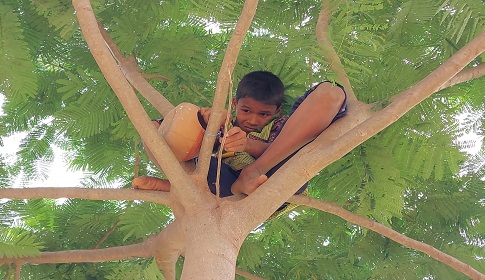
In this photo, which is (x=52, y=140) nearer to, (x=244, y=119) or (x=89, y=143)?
(x=89, y=143)

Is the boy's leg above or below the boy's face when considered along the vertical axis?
below

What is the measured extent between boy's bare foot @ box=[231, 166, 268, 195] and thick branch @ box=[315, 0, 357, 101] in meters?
0.46

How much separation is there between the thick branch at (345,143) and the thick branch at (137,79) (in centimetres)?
60

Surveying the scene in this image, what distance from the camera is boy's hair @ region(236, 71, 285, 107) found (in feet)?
8.47

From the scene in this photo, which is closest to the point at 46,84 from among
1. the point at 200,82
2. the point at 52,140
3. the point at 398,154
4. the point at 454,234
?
the point at 52,140

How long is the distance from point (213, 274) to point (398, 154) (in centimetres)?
110

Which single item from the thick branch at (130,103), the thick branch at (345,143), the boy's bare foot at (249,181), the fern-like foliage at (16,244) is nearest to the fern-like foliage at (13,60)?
the fern-like foliage at (16,244)

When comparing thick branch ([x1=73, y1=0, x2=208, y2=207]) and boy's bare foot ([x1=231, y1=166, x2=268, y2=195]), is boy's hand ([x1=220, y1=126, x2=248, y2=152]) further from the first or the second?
thick branch ([x1=73, y1=0, x2=208, y2=207])

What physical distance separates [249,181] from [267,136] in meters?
0.50

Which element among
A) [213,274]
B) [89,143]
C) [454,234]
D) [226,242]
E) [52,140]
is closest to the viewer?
[213,274]

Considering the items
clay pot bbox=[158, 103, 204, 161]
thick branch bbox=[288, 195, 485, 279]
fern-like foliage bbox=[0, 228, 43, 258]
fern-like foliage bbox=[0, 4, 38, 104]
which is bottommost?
thick branch bbox=[288, 195, 485, 279]

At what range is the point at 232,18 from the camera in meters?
2.38

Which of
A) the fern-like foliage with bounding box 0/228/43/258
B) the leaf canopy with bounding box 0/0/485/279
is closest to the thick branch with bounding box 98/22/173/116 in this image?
the leaf canopy with bounding box 0/0/485/279

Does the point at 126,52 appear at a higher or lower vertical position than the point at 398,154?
higher
